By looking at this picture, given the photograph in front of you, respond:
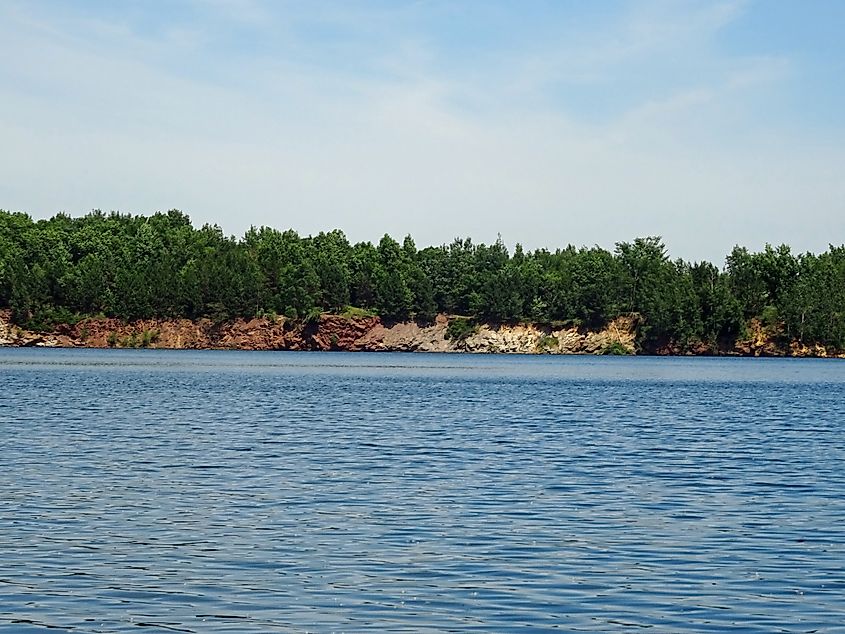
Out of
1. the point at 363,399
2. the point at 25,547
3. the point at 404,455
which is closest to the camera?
the point at 25,547

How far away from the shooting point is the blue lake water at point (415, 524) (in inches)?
830

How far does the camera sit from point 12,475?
3738 centimetres

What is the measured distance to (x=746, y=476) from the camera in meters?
40.9

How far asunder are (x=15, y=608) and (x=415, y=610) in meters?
6.61

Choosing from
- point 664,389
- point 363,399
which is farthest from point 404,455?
point 664,389

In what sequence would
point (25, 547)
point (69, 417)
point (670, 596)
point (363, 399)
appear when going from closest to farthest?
1. point (670, 596)
2. point (25, 547)
3. point (69, 417)
4. point (363, 399)

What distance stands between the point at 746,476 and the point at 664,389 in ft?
236

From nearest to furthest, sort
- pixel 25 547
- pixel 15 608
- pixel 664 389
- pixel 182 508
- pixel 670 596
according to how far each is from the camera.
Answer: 1. pixel 15 608
2. pixel 670 596
3. pixel 25 547
4. pixel 182 508
5. pixel 664 389

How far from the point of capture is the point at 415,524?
29688 mm

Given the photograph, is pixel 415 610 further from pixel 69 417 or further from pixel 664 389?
pixel 664 389

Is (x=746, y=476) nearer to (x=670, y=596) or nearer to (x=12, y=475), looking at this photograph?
(x=670, y=596)

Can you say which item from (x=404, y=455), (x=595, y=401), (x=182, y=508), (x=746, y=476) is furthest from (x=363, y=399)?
(x=182, y=508)

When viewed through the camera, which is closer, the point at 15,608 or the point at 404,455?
the point at 15,608

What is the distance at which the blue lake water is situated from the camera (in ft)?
69.2
